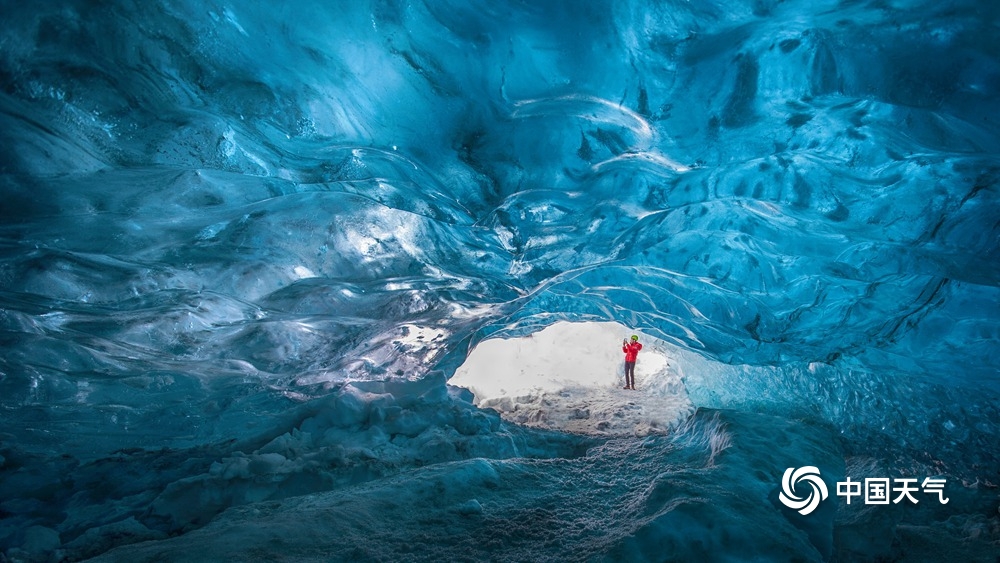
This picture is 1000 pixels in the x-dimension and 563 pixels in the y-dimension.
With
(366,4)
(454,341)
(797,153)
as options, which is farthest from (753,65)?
(454,341)

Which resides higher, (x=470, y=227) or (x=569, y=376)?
(x=470, y=227)

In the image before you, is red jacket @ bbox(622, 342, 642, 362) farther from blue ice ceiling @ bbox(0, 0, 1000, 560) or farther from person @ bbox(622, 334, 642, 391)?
blue ice ceiling @ bbox(0, 0, 1000, 560)

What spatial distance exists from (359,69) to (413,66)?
68cm

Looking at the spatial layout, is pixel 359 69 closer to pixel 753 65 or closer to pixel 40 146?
pixel 40 146

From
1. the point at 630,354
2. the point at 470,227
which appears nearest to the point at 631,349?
the point at 630,354
